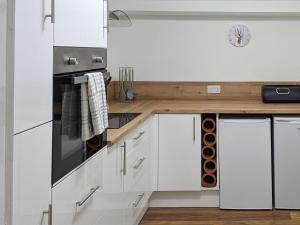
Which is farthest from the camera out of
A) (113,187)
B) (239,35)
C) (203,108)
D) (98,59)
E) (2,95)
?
(239,35)

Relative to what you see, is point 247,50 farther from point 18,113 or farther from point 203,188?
point 18,113

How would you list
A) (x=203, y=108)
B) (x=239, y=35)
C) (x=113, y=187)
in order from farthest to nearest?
(x=239, y=35), (x=203, y=108), (x=113, y=187)

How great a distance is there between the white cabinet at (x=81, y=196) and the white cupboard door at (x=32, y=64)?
0.30m

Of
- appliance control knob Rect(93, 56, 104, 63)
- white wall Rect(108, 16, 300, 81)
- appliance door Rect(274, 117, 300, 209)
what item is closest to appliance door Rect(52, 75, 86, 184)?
appliance control knob Rect(93, 56, 104, 63)

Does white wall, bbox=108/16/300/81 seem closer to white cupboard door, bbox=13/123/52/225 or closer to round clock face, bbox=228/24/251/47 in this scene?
round clock face, bbox=228/24/251/47

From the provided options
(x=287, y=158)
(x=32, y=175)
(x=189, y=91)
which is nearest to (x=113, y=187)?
(x=32, y=175)

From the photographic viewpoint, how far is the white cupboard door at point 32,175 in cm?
106

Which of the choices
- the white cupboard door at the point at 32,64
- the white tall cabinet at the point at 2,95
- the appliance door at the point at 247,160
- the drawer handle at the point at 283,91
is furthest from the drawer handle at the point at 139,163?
the white tall cabinet at the point at 2,95

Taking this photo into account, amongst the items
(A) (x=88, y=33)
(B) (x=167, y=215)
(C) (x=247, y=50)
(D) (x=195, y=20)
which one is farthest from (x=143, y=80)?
(A) (x=88, y=33)

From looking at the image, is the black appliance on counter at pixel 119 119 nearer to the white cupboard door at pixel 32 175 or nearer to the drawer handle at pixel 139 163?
the drawer handle at pixel 139 163

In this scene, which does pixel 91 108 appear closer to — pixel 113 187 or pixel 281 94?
pixel 113 187

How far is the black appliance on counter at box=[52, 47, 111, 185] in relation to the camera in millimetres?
1377

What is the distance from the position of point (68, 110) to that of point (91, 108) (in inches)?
6.0

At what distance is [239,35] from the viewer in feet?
13.9
